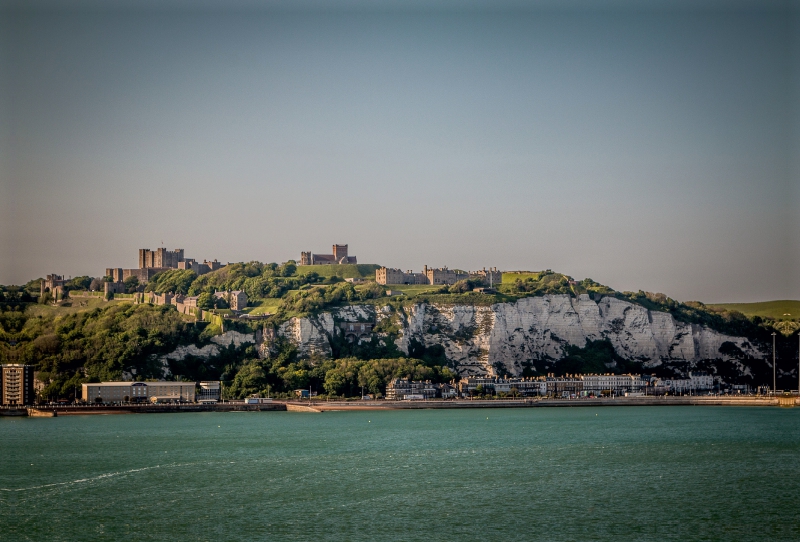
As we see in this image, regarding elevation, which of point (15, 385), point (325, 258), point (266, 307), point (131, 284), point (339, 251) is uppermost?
point (339, 251)

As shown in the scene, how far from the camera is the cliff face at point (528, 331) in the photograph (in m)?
82.1

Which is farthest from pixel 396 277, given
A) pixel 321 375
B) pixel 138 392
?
pixel 138 392

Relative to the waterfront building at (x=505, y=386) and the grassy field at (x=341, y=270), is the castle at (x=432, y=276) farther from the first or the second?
the waterfront building at (x=505, y=386)

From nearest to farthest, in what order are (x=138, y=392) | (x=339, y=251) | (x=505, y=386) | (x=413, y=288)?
1. (x=138, y=392)
2. (x=505, y=386)
3. (x=413, y=288)
4. (x=339, y=251)

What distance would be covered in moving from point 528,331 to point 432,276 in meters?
18.9

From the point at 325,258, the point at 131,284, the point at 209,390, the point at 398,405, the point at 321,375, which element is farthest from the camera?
the point at 325,258

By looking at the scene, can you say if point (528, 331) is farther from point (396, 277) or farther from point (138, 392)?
point (138, 392)

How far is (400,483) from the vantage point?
31047 mm

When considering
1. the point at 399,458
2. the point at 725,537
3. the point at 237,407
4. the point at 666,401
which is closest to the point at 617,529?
the point at 725,537

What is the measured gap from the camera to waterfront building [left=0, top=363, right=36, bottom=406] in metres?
69.4

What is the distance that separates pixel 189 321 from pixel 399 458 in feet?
148

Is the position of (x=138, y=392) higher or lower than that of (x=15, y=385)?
lower

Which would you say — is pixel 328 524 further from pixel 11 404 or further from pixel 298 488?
pixel 11 404

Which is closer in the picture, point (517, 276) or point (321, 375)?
point (321, 375)
